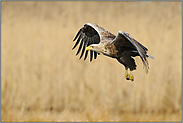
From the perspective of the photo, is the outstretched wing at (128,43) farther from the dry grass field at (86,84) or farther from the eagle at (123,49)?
the dry grass field at (86,84)

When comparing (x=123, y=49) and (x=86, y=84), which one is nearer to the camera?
(x=123, y=49)

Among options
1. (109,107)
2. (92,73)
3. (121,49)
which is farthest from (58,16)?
(121,49)

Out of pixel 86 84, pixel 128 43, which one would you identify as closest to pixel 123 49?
pixel 128 43

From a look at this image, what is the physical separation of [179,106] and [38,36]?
298 centimetres

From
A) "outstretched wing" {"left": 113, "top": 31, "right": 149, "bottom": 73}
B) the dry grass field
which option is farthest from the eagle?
the dry grass field

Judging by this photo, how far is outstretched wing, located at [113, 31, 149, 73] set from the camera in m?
1.52

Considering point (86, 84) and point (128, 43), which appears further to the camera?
point (86, 84)

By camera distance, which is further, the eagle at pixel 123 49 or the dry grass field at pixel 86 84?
the dry grass field at pixel 86 84

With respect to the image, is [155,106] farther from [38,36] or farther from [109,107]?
[38,36]

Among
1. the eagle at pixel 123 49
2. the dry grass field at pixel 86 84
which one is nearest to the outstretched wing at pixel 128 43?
the eagle at pixel 123 49

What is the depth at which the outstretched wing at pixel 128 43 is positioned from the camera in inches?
59.9

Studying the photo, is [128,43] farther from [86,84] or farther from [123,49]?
[86,84]

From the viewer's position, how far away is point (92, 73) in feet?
14.6

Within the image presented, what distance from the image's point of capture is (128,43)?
162cm
